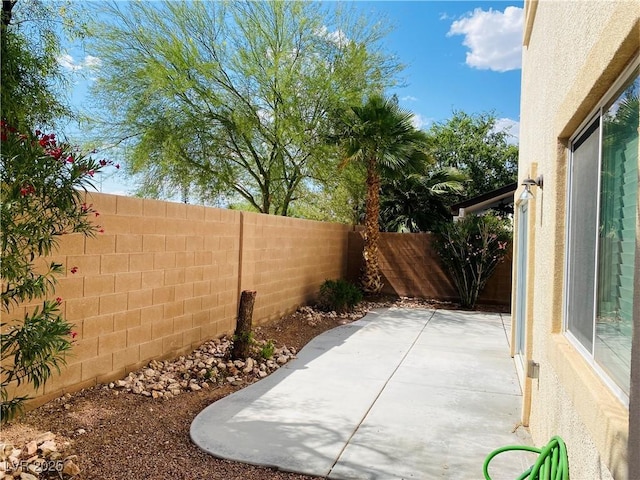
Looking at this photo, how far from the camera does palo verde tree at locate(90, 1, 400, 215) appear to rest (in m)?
12.2

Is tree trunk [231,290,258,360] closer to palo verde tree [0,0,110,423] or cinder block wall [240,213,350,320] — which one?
cinder block wall [240,213,350,320]

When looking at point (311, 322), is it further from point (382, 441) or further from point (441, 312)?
point (382, 441)

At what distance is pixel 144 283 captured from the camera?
5.67 metres

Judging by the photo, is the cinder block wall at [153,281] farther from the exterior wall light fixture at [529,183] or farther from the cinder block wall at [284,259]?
the exterior wall light fixture at [529,183]

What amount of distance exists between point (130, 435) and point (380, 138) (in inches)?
380

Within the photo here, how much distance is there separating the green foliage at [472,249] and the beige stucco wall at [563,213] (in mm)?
7283

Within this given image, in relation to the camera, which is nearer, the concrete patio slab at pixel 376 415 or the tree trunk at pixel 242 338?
the concrete patio slab at pixel 376 415

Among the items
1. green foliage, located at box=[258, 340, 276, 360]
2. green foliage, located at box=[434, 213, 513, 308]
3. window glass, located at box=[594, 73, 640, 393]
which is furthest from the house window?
green foliage, located at box=[434, 213, 513, 308]

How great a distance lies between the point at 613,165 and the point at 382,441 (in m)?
2.96

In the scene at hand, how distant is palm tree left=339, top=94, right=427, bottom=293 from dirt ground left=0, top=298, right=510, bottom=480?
8197 mm

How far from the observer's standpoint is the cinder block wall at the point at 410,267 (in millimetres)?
13883

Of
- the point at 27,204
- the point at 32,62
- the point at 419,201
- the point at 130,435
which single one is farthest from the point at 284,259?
the point at 419,201

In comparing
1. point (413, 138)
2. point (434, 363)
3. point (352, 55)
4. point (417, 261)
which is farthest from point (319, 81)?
point (434, 363)

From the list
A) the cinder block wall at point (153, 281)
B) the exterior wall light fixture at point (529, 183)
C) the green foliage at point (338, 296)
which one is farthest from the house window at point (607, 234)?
the green foliage at point (338, 296)
